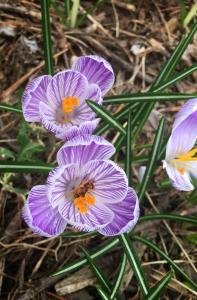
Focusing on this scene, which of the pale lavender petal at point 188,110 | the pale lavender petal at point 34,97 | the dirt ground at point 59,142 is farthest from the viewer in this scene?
the dirt ground at point 59,142

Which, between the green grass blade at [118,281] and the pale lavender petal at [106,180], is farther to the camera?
the green grass blade at [118,281]

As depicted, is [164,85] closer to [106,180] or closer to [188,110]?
[188,110]

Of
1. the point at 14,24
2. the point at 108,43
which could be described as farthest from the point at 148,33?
the point at 14,24

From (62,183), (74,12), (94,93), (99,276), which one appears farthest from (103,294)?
(74,12)

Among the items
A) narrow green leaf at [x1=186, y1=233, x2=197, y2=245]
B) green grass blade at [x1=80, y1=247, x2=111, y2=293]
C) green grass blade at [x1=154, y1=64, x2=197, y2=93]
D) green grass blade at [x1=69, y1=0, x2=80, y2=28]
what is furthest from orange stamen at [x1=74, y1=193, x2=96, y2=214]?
green grass blade at [x1=69, y1=0, x2=80, y2=28]

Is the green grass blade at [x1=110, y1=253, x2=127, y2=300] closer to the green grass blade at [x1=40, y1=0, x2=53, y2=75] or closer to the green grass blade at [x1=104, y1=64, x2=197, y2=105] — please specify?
the green grass blade at [x1=104, y1=64, x2=197, y2=105]

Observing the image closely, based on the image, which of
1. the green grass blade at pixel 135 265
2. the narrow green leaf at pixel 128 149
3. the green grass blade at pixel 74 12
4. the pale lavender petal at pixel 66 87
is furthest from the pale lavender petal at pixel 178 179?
the green grass blade at pixel 74 12

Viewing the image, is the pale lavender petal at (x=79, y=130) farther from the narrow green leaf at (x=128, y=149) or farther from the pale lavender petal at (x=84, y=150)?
the narrow green leaf at (x=128, y=149)
